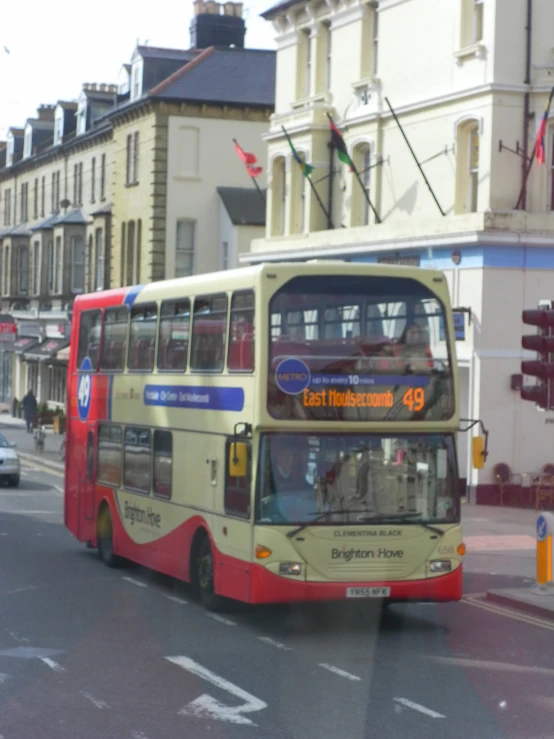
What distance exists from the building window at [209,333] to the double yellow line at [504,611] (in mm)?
4467

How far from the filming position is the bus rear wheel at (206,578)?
15320 mm

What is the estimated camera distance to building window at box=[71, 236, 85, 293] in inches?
2255

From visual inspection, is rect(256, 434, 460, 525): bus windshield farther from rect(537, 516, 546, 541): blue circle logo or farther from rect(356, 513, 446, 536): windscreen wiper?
rect(537, 516, 546, 541): blue circle logo

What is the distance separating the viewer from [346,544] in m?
13.9

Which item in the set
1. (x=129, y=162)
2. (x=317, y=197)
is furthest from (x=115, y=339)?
(x=129, y=162)

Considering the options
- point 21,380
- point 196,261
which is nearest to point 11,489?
point 196,261

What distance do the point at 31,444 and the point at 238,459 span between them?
33710 millimetres

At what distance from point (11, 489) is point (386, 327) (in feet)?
68.1

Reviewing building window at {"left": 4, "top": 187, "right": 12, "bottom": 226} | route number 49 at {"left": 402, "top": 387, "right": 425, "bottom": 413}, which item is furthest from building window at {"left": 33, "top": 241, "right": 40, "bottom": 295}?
route number 49 at {"left": 402, "top": 387, "right": 425, "bottom": 413}

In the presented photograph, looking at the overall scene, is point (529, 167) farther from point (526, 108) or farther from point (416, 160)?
point (416, 160)

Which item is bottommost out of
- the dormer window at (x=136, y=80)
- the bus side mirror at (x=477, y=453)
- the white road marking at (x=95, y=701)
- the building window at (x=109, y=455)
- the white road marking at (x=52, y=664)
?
the white road marking at (x=52, y=664)

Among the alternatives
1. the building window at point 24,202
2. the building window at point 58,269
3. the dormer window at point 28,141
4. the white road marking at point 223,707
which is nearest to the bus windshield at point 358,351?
the white road marking at point 223,707

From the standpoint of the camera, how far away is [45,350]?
59.2 metres

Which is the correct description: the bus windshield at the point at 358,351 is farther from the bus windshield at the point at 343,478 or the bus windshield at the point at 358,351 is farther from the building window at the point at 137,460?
the building window at the point at 137,460
